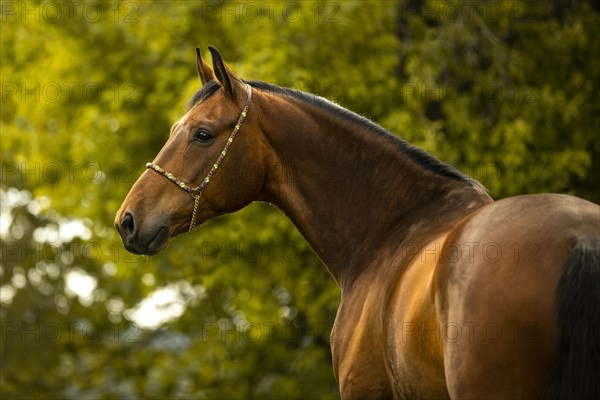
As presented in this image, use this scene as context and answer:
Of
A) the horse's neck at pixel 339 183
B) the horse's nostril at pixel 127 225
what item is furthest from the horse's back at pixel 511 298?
the horse's nostril at pixel 127 225

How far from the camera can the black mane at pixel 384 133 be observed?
186 inches

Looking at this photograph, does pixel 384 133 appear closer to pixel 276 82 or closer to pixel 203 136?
pixel 203 136

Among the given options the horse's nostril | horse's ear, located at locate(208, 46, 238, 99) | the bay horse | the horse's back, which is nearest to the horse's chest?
the bay horse

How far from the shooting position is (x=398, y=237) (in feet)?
15.6

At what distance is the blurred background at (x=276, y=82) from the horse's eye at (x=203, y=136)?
260 inches

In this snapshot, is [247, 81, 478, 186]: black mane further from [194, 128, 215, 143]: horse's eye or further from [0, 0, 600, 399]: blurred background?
[0, 0, 600, 399]: blurred background

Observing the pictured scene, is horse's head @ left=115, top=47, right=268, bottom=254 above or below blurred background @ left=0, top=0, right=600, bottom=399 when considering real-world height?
above

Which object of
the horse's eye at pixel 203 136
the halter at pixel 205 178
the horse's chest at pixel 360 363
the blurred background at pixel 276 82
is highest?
the horse's eye at pixel 203 136

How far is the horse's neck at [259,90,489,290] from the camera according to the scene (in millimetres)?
4867

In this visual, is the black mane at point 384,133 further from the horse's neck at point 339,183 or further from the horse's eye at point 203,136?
the horse's eye at point 203,136

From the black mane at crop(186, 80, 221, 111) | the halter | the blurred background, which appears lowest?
the blurred background

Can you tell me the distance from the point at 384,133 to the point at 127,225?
1388mm

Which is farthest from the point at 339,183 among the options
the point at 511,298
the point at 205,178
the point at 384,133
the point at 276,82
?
the point at 276,82

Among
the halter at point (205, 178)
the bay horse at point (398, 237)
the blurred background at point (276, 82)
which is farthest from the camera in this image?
the blurred background at point (276, 82)
